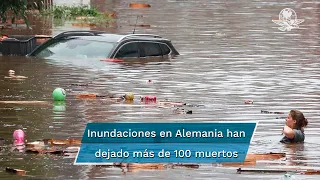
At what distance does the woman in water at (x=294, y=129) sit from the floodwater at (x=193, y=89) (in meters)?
0.19

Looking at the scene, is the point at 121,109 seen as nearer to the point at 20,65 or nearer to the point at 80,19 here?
the point at 20,65

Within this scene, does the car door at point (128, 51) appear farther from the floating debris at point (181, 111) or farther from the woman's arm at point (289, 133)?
the woman's arm at point (289, 133)

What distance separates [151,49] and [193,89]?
741 cm

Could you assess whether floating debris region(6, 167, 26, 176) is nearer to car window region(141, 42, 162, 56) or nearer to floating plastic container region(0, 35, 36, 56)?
floating plastic container region(0, 35, 36, 56)

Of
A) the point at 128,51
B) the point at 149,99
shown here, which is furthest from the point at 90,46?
the point at 149,99

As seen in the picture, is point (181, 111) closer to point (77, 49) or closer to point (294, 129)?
point (294, 129)

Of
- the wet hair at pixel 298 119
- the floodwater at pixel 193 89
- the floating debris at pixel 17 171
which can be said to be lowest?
the floodwater at pixel 193 89

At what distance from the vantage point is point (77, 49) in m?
31.1

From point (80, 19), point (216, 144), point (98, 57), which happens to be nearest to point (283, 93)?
point (98, 57)

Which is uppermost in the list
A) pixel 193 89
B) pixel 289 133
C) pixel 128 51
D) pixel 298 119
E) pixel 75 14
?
pixel 298 119

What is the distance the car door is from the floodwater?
2.14 ft

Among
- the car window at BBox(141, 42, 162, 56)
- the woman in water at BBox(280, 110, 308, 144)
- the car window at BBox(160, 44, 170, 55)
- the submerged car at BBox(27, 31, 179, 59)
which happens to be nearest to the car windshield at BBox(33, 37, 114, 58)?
the submerged car at BBox(27, 31, 179, 59)

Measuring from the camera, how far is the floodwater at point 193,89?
15430mm

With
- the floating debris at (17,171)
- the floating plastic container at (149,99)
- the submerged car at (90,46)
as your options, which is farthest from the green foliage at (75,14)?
the floating debris at (17,171)
